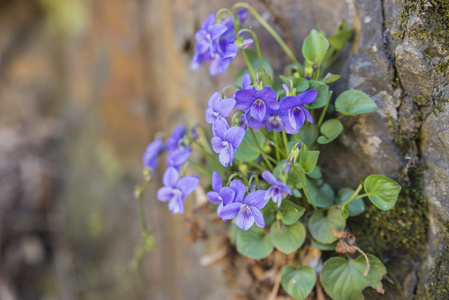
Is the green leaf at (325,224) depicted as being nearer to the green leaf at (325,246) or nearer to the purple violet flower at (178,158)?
the green leaf at (325,246)

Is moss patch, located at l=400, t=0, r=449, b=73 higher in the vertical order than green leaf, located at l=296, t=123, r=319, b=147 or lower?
higher

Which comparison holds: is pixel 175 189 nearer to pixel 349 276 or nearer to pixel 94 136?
pixel 349 276

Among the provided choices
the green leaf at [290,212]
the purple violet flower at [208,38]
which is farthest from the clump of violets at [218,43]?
the green leaf at [290,212]

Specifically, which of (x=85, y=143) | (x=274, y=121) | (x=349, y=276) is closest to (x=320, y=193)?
(x=349, y=276)

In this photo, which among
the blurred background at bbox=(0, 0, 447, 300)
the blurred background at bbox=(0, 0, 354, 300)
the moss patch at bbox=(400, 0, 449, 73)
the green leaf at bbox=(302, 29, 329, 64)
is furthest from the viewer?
the blurred background at bbox=(0, 0, 354, 300)

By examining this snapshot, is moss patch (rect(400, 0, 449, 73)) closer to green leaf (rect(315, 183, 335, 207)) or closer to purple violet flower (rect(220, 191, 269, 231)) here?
green leaf (rect(315, 183, 335, 207))

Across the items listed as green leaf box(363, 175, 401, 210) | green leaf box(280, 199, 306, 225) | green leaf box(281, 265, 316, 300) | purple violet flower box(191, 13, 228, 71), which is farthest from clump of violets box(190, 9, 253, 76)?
green leaf box(281, 265, 316, 300)

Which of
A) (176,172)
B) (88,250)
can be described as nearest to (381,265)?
(176,172)

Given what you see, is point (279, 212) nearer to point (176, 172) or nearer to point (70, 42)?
point (176, 172)
